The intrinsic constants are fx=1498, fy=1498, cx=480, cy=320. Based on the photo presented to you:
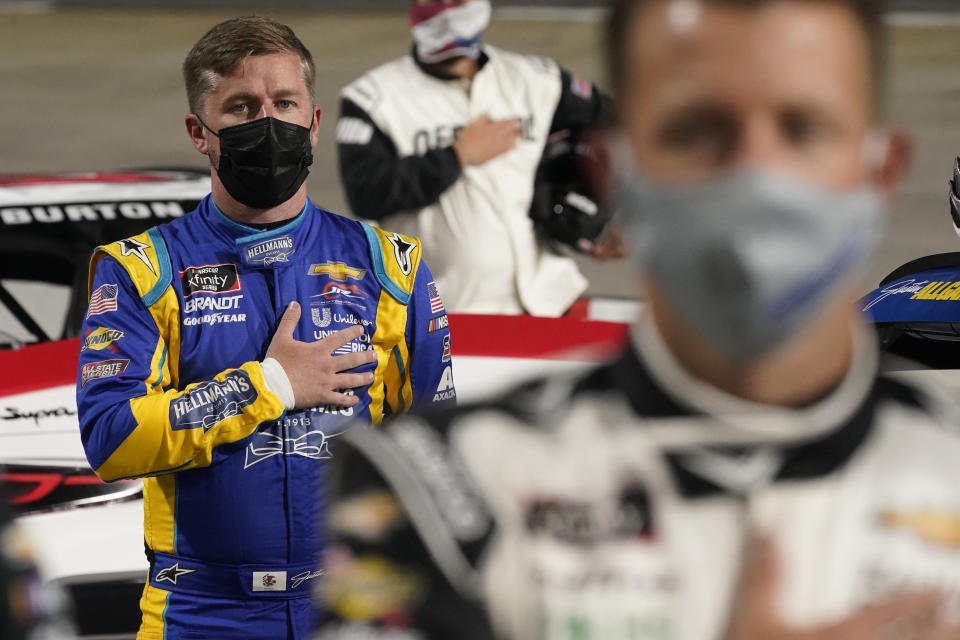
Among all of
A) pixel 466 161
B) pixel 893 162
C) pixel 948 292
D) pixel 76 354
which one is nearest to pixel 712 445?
pixel 893 162

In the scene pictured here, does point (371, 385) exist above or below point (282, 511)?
above

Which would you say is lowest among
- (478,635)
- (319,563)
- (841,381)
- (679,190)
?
(319,563)

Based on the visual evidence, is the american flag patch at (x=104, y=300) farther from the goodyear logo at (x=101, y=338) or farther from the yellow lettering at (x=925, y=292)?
the yellow lettering at (x=925, y=292)

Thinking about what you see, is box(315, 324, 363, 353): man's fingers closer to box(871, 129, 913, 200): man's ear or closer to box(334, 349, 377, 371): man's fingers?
box(334, 349, 377, 371): man's fingers

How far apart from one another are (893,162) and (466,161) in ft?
13.0

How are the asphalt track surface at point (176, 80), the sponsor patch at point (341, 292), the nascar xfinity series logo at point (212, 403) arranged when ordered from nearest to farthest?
1. the nascar xfinity series logo at point (212, 403)
2. the sponsor patch at point (341, 292)
3. the asphalt track surface at point (176, 80)

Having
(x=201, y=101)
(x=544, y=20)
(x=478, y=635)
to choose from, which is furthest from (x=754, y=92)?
(x=544, y=20)

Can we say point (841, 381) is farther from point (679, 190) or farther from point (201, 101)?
point (201, 101)

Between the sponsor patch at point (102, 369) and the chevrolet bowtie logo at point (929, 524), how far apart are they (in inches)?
62.1

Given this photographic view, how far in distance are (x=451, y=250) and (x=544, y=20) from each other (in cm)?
1300

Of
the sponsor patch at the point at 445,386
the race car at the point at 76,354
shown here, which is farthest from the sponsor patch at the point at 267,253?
the race car at the point at 76,354

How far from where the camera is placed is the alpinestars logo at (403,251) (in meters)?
2.66

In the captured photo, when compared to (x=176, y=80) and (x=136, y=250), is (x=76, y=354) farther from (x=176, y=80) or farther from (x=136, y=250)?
(x=176, y=80)

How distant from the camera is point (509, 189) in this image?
5.09m
